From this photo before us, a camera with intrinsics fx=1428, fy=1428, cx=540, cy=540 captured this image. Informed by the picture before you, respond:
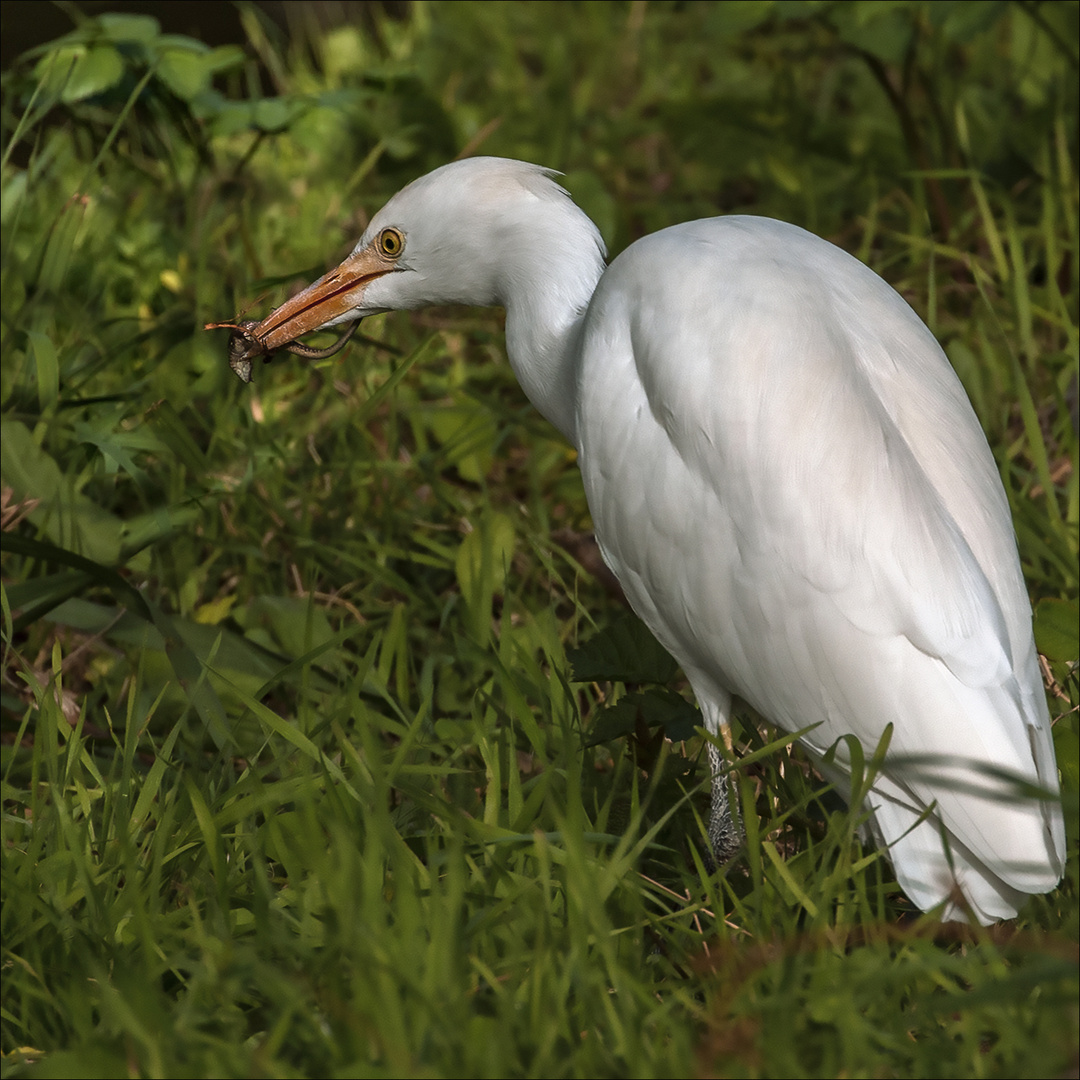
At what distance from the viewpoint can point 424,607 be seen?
382 centimetres

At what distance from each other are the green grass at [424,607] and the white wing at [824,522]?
Result: 177 mm

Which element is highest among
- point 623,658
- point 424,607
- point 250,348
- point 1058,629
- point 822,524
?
point 250,348

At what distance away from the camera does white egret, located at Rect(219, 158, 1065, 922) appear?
2.37 meters

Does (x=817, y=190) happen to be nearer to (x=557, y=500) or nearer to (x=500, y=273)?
(x=557, y=500)

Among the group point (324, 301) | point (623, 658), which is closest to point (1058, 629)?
point (623, 658)

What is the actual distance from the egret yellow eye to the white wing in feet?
1.97

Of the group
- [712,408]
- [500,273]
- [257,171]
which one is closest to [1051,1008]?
[712,408]

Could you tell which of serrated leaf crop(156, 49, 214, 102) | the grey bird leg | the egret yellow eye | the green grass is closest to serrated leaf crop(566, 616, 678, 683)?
the green grass

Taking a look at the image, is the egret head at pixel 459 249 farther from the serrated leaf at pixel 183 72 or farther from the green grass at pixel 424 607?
the serrated leaf at pixel 183 72

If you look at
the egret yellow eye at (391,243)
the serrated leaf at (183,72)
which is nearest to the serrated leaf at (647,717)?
the egret yellow eye at (391,243)

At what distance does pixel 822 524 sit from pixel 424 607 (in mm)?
1592

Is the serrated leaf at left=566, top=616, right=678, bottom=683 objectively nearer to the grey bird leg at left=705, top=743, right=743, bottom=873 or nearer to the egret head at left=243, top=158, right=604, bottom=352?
the grey bird leg at left=705, top=743, right=743, bottom=873

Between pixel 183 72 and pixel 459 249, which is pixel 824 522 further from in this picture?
pixel 183 72

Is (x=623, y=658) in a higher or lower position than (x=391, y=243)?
lower
